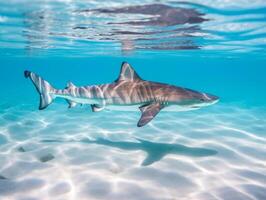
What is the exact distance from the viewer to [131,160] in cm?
830

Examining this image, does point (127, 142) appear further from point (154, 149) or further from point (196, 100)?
point (196, 100)

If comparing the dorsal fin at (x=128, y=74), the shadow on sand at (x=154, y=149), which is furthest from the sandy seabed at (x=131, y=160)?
the dorsal fin at (x=128, y=74)

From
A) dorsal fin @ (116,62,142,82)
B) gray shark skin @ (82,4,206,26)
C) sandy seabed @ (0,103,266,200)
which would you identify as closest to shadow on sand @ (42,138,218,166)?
sandy seabed @ (0,103,266,200)

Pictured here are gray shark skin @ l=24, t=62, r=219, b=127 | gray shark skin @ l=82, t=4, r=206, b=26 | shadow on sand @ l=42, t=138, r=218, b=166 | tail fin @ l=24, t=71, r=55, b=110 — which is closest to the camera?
gray shark skin @ l=24, t=62, r=219, b=127

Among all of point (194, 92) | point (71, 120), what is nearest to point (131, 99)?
point (194, 92)

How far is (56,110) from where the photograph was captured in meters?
18.8

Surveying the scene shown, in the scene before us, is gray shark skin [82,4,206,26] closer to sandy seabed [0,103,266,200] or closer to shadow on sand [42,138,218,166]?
sandy seabed [0,103,266,200]

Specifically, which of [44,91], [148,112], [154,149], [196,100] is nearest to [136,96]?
[148,112]

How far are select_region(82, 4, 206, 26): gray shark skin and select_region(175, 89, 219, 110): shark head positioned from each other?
16.2 feet

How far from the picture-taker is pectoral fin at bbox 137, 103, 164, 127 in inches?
266

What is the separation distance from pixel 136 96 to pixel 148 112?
3.10 ft

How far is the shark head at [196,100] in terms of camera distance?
7.35 m

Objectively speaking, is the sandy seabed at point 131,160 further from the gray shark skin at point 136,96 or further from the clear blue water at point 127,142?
the gray shark skin at point 136,96

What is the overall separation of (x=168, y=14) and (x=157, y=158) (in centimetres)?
684
